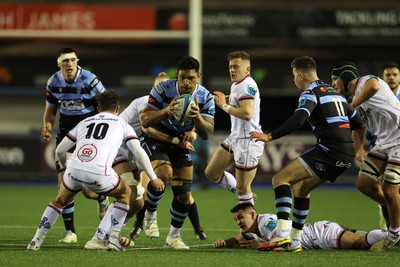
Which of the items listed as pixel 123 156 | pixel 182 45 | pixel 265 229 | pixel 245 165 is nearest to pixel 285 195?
pixel 265 229

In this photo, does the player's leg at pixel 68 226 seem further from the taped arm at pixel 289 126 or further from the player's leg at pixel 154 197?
the taped arm at pixel 289 126

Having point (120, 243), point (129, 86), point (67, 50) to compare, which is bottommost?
point (129, 86)

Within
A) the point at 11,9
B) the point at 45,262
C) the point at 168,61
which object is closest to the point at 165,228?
the point at 45,262

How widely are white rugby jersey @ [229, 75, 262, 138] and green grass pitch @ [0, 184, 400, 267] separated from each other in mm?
1421

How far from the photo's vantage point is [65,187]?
10211 mm

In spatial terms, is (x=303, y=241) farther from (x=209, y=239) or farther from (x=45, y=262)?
(x=45, y=262)

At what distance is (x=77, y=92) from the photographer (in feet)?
40.7

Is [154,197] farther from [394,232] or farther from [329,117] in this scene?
[394,232]

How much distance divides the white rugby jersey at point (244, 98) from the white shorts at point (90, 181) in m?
2.36

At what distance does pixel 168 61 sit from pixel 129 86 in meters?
1.51

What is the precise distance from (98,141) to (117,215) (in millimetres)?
818

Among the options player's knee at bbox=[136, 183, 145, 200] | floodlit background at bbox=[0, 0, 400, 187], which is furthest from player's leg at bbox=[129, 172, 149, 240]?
floodlit background at bbox=[0, 0, 400, 187]

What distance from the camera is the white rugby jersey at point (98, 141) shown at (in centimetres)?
1009

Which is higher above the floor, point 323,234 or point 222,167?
point 222,167
